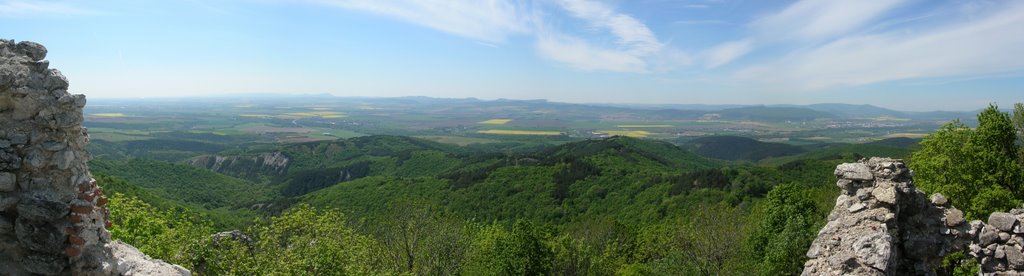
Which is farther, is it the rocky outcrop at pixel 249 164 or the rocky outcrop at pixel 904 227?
the rocky outcrop at pixel 249 164

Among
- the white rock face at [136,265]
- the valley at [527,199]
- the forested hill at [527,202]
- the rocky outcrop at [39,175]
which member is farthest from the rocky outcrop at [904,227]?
the rocky outcrop at [39,175]

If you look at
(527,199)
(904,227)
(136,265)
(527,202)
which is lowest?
(527,202)

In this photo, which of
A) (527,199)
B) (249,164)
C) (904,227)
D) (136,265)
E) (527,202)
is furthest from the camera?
(249,164)

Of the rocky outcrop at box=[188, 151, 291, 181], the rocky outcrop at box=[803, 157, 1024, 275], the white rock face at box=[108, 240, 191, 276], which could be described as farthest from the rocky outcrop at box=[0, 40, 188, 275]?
the rocky outcrop at box=[188, 151, 291, 181]

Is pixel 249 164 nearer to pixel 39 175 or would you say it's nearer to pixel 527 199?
pixel 527 199

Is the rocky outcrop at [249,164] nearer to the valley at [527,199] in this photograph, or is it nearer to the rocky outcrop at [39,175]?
the valley at [527,199]

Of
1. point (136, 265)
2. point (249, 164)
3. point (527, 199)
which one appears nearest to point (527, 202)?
point (527, 199)

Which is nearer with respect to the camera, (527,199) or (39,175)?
(39,175)
